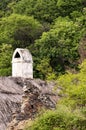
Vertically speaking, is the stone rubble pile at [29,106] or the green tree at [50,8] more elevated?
the stone rubble pile at [29,106]

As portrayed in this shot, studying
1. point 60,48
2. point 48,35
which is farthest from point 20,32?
point 60,48

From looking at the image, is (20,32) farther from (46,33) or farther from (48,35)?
(48,35)

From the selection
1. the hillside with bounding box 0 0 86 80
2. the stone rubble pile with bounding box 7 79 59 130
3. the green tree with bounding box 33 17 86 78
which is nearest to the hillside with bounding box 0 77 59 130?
the stone rubble pile with bounding box 7 79 59 130

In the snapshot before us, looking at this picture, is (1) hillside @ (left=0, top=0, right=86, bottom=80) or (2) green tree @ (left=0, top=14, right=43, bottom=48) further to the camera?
(2) green tree @ (left=0, top=14, right=43, bottom=48)

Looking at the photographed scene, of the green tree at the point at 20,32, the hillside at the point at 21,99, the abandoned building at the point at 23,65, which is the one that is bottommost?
the green tree at the point at 20,32

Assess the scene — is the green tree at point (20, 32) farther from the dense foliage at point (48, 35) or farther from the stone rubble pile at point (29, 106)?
the stone rubble pile at point (29, 106)

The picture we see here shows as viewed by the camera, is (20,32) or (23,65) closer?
(23,65)

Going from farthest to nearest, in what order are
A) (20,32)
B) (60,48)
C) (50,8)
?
(50,8) → (20,32) → (60,48)

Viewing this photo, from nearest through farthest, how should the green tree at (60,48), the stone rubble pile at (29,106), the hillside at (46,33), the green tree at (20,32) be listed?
1. the stone rubble pile at (29,106)
2. the hillside at (46,33)
3. the green tree at (60,48)
4. the green tree at (20,32)

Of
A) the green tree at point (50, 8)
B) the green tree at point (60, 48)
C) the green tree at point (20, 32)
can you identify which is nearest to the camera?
the green tree at point (60, 48)

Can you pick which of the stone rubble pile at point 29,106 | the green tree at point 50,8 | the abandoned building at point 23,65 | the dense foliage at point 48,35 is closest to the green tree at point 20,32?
the dense foliage at point 48,35

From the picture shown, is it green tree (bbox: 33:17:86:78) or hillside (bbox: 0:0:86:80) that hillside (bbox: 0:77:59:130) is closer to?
hillside (bbox: 0:0:86:80)

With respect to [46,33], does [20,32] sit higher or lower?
lower

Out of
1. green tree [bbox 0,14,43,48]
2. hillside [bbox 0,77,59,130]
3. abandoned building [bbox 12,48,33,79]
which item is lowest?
green tree [bbox 0,14,43,48]
